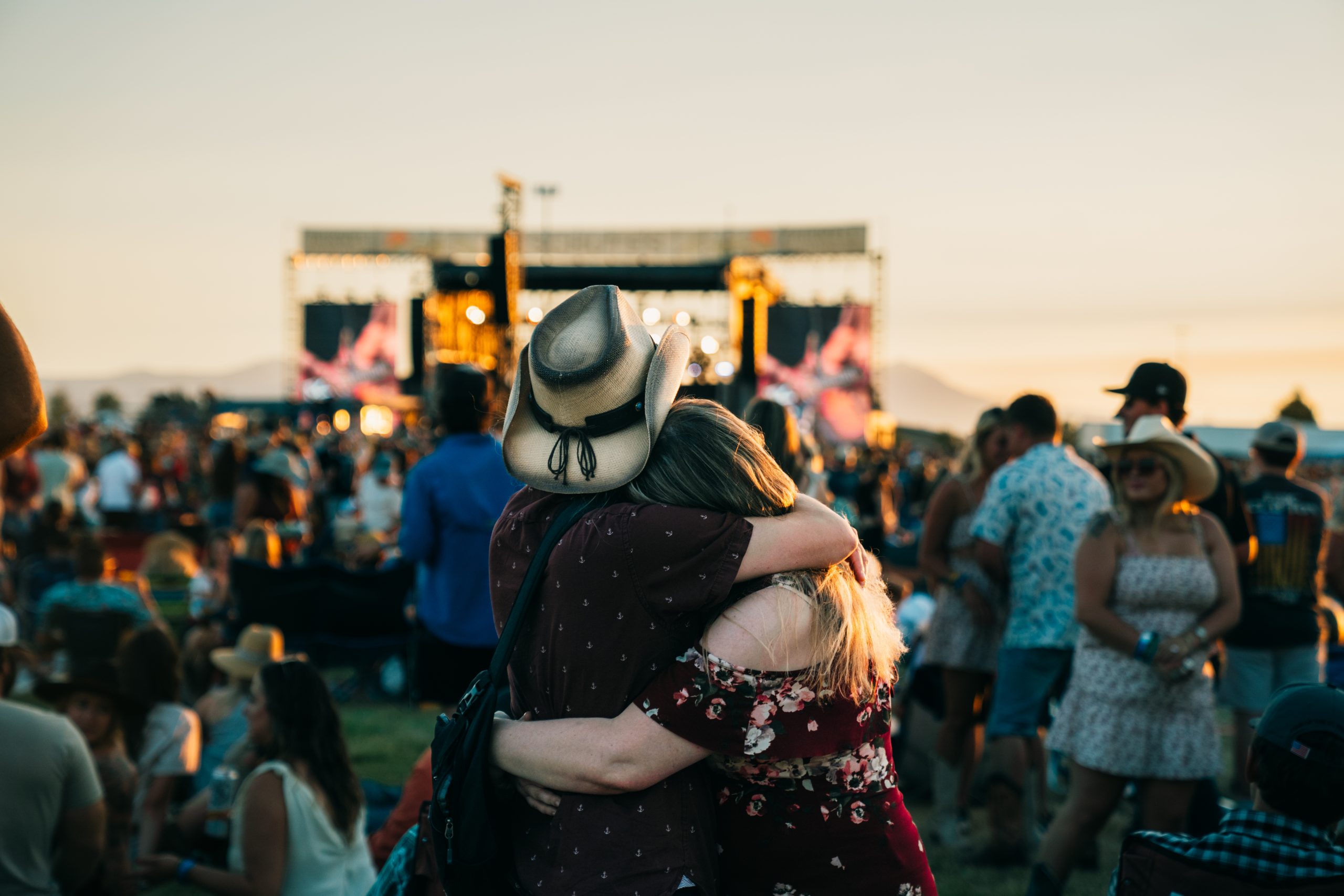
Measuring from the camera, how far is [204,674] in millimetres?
5387

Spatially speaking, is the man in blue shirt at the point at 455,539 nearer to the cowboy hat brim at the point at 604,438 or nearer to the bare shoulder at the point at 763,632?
the cowboy hat brim at the point at 604,438

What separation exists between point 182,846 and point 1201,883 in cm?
332

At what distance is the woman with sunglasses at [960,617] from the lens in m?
4.24

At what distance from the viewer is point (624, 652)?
1.56 m

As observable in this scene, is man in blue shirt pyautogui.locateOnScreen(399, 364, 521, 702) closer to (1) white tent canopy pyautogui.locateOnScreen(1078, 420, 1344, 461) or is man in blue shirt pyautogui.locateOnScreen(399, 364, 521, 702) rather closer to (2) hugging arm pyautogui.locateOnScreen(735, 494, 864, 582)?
(2) hugging arm pyautogui.locateOnScreen(735, 494, 864, 582)

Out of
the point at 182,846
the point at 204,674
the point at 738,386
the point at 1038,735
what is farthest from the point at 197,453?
the point at 1038,735

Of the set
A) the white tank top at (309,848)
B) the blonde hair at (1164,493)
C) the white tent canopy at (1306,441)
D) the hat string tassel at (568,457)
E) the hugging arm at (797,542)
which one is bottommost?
the white tent canopy at (1306,441)

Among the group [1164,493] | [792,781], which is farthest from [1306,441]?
[792,781]

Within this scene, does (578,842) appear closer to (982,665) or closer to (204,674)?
(982,665)

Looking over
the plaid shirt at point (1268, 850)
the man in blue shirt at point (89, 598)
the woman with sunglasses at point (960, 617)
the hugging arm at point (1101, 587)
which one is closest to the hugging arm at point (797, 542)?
the plaid shirt at point (1268, 850)

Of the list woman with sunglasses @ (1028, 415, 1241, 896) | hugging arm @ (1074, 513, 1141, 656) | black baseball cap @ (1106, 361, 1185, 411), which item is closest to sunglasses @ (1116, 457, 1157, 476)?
Result: woman with sunglasses @ (1028, 415, 1241, 896)

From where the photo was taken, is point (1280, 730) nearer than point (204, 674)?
Yes

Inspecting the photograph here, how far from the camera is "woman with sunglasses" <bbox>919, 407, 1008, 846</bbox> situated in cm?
424

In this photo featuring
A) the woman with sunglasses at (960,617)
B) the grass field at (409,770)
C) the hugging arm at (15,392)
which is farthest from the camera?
the woman with sunglasses at (960,617)
